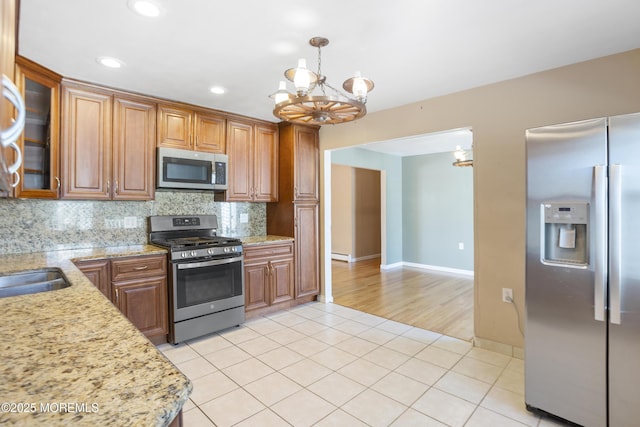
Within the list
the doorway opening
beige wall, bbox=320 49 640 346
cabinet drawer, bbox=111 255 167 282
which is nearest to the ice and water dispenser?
beige wall, bbox=320 49 640 346

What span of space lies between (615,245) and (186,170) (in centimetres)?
351

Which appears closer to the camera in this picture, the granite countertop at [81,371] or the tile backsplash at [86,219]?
the granite countertop at [81,371]

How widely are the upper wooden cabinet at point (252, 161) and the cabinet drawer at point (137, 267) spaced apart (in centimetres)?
111

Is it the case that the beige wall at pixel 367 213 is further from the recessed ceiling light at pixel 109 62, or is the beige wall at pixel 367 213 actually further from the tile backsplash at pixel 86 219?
the recessed ceiling light at pixel 109 62

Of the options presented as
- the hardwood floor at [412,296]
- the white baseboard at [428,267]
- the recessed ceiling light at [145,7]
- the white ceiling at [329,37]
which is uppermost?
the white ceiling at [329,37]

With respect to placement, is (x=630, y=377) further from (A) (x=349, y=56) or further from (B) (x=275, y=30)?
(B) (x=275, y=30)

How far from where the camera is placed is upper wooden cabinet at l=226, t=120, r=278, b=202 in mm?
3932

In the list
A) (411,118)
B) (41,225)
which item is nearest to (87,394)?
(41,225)

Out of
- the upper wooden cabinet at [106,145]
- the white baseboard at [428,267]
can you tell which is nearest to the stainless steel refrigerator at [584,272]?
the upper wooden cabinet at [106,145]

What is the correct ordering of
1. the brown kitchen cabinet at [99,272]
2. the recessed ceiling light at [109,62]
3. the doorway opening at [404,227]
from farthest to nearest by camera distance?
1. the doorway opening at [404,227]
2. the brown kitchen cabinet at [99,272]
3. the recessed ceiling light at [109,62]

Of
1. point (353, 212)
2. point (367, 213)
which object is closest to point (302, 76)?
point (353, 212)

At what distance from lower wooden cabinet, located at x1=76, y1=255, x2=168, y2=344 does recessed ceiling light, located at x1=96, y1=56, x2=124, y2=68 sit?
1563 mm

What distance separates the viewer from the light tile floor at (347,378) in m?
2.05

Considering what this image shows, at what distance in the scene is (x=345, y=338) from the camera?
325cm
